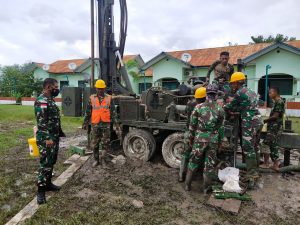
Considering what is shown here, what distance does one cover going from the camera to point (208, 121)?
4.25m

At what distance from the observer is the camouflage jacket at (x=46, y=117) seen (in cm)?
409

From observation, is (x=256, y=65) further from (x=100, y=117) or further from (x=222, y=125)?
(x=222, y=125)

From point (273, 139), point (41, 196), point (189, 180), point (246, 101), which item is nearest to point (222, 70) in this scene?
point (246, 101)

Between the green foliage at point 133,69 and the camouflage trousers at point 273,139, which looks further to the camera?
the green foliage at point 133,69

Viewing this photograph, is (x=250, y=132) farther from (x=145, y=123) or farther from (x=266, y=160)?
(x=145, y=123)

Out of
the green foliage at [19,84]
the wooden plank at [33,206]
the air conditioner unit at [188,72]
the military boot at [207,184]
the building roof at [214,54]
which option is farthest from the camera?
the green foliage at [19,84]

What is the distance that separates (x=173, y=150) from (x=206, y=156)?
5.41ft

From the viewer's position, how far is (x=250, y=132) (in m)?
4.84

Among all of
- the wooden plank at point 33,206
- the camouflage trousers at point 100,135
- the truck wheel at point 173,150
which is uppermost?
the camouflage trousers at point 100,135

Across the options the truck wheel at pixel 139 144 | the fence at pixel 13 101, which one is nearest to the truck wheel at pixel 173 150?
the truck wheel at pixel 139 144

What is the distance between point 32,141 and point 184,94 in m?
3.43

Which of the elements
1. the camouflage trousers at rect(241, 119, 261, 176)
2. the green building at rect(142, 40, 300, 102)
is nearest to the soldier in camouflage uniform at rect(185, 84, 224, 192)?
the camouflage trousers at rect(241, 119, 261, 176)

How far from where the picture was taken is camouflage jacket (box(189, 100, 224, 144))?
425cm

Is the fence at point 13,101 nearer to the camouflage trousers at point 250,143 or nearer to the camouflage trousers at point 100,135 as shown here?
the camouflage trousers at point 100,135
